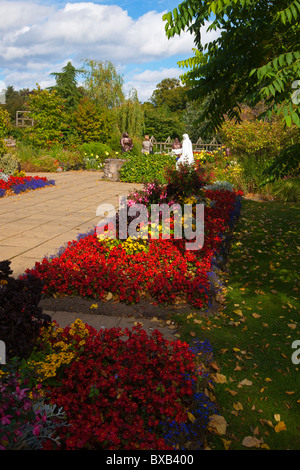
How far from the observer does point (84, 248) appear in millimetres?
5738

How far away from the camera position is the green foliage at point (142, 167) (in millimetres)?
14977

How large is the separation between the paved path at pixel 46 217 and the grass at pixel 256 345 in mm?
2968

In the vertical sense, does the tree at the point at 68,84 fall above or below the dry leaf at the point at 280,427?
above

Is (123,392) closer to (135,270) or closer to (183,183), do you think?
(135,270)

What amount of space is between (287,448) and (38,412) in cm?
177

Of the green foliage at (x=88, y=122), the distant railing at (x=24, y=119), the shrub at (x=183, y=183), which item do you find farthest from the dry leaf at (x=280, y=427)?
the distant railing at (x=24, y=119)

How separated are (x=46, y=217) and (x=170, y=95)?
52.4 meters

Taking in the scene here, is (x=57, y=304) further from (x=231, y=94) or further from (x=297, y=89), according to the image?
(x=297, y=89)

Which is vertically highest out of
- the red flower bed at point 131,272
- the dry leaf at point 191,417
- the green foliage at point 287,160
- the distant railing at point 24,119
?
the distant railing at point 24,119

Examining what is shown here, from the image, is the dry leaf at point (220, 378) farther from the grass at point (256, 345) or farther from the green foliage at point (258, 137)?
the green foliage at point (258, 137)

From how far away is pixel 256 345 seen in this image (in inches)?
158

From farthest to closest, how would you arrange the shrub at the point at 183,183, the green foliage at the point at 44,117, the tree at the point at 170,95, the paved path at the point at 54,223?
the tree at the point at 170,95 < the green foliage at the point at 44,117 < the shrub at the point at 183,183 < the paved path at the point at 54,223

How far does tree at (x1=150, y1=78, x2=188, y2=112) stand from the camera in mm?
55750
